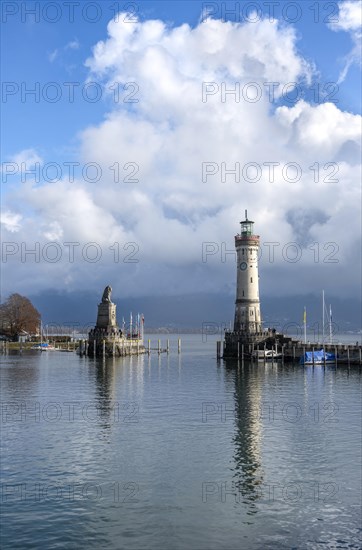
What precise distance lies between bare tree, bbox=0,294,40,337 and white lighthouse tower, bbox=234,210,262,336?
241 feet

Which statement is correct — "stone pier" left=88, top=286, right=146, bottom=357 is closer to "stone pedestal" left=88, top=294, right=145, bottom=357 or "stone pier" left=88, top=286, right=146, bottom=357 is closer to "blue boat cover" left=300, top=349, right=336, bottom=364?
"stone pedestal" left=88, top=294, right=145, bottom=357

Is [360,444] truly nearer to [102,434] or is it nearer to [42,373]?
[102,434]

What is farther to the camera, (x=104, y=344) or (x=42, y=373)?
(x=104, y=344)

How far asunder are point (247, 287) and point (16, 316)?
256ft

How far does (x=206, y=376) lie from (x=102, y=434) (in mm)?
49029

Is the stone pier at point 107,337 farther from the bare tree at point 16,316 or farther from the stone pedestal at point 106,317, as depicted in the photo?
the bare tree at point 16,316

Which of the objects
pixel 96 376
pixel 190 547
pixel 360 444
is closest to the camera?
pixel 190 547

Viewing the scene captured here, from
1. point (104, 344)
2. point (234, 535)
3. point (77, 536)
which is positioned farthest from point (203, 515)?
point (104, 344)

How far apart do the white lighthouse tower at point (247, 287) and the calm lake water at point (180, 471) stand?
175 feet

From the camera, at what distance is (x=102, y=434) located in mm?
41031

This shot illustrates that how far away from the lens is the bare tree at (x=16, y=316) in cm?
16550

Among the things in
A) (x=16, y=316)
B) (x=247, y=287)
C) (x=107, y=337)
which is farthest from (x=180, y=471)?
(x=16, y=316)

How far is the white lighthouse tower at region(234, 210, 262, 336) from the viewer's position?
381 ft

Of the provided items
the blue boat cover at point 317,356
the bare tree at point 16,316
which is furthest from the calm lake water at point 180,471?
the bare tree at point 16,316
